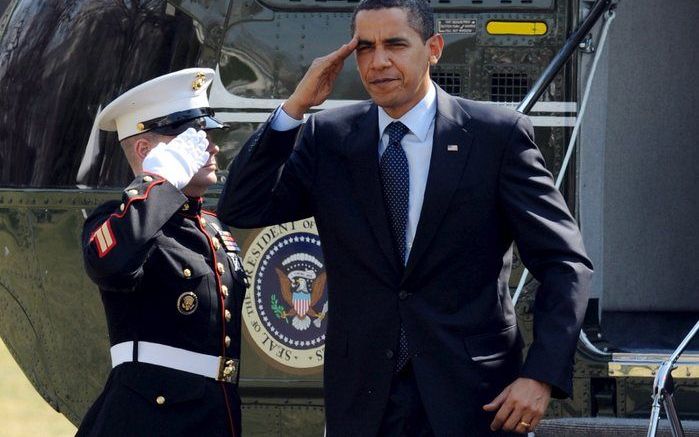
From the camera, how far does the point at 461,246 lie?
3.21 meters

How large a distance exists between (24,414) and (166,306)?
5.40 metres

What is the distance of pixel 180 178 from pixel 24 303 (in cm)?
186

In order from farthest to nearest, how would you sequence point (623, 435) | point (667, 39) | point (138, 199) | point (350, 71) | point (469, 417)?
point (667, 39), point (350, 71), point (623, 435), point (138, 199), point (469, 417)

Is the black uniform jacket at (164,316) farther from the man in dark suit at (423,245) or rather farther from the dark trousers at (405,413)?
the dark trousers at (405,413)

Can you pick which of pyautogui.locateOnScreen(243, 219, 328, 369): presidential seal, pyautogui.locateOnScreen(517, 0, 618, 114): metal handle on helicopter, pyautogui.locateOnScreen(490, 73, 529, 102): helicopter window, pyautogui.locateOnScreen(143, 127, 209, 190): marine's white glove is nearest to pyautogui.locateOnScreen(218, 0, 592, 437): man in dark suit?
pyautogui.locateOnScreen(143, 127, 209, 190): marine's white glove

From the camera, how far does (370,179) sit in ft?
10.7

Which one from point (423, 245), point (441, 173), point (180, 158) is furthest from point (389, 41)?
point (180, 158)

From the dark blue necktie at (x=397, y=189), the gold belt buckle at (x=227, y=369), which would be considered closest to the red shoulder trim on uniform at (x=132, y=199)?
the gold belt buckle at (x=227, y=369)

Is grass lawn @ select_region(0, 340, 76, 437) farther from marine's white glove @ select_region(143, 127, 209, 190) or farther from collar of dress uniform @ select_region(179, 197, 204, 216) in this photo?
marine's white glove @ select_region(143, 127, 209, 190)

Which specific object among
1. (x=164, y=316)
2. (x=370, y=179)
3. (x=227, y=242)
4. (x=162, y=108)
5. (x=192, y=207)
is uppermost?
(x=162, y=108)

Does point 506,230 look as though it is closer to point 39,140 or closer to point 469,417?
point 469,417

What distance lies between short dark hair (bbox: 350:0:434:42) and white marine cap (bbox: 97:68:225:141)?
710 millimetres

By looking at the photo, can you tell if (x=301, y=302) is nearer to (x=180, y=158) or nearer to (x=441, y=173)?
(x=180, y=158)

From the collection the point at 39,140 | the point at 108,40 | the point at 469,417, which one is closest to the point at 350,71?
the point at 108,40
